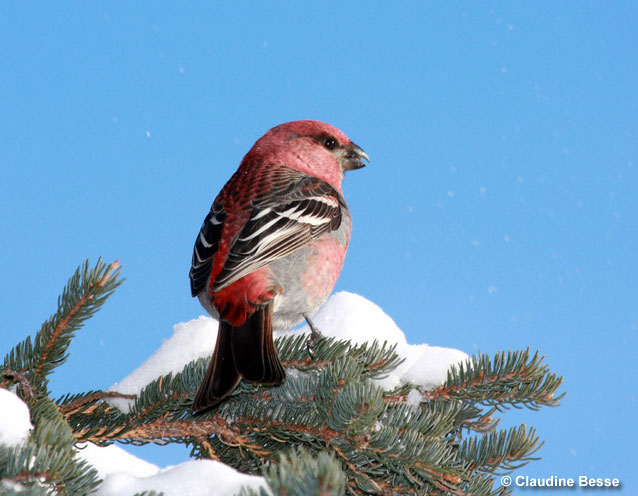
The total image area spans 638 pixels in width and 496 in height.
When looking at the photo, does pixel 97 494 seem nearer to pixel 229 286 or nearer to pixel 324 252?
pixel 229 286

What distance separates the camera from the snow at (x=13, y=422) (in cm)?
183

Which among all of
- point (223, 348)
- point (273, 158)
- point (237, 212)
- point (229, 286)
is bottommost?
point (223, 348)

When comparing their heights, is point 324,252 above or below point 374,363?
above

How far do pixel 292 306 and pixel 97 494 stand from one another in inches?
75.4

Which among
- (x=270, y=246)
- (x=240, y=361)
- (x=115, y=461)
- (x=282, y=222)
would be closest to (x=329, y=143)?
(x=282, y=222)

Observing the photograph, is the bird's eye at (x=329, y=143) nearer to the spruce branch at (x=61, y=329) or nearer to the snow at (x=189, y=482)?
the spruce branch at (x=61, y=329)

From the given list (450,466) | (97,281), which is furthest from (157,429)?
(450,466)

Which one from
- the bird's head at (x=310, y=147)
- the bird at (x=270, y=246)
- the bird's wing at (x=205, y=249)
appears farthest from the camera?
the bird's head at (x=310, y=147)

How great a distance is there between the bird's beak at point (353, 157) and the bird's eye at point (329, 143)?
4.2 inches

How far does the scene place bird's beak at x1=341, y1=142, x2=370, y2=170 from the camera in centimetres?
490

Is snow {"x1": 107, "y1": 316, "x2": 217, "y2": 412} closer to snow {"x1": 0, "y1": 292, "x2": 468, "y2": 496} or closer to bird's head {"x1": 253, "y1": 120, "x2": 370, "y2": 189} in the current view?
snow {"x1": 0, "y1": 292, "x2": 468, "y2": 496}

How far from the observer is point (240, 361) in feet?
9.66

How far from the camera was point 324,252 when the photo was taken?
157 inches

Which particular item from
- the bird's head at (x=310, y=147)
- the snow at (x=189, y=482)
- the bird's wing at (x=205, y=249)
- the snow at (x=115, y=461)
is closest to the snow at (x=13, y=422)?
the snow at (x=189, y=482)
